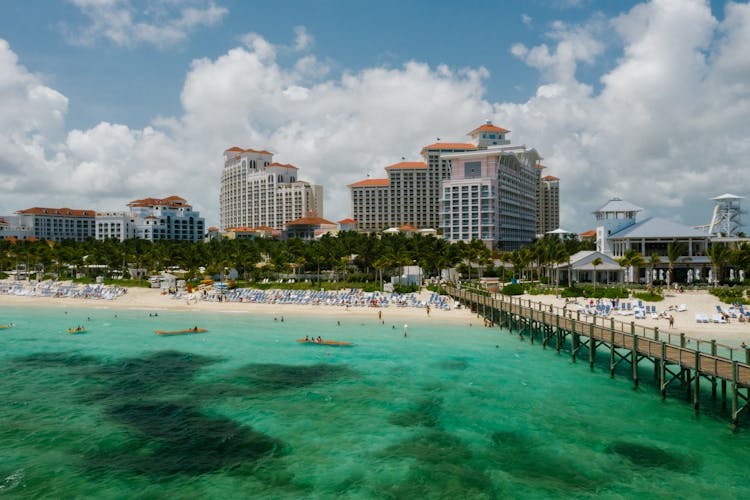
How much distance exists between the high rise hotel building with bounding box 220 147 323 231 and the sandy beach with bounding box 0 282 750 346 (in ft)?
333

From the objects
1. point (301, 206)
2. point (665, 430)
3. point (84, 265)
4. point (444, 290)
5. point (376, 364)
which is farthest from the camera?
point (301, 206)

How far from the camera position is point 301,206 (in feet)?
575

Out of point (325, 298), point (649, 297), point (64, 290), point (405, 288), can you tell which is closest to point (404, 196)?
point (405, 288)

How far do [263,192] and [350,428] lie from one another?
163146mm

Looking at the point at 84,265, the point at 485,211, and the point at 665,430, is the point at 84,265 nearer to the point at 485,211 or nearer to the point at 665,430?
the point at 485,211

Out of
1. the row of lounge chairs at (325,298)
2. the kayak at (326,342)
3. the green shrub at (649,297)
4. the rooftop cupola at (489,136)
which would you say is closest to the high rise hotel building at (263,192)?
the rooftop cupola at (489,136)

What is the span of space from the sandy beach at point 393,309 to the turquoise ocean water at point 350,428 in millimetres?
13112

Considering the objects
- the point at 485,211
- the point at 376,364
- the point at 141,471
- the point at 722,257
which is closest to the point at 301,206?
the point at 485,211

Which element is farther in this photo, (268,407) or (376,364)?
(376,364)

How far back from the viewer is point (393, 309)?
60.1 metres

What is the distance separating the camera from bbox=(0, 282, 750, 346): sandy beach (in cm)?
4325

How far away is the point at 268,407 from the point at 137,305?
161 feet

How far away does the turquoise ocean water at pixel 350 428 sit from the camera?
61.0ft

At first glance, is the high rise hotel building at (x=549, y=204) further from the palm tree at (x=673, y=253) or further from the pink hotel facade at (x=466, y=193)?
the palm tree at (x=673, y=253)
